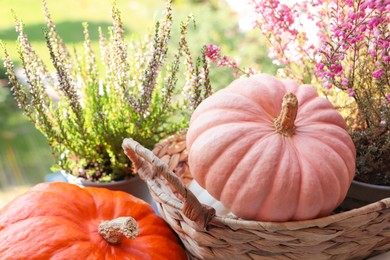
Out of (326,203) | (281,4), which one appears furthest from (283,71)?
(326,203)

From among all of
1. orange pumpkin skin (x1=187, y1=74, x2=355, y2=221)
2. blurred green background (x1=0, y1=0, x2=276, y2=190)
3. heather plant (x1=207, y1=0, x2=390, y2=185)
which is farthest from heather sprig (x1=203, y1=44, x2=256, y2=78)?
blurred green background (x1=0, y1=0, x2=276, y2=190)

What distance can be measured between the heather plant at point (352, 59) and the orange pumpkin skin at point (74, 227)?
342mm

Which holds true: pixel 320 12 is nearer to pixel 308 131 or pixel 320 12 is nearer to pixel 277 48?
pixel 277 48

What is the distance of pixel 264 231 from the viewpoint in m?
0.77

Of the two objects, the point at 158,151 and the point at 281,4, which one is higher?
the point at 281,4

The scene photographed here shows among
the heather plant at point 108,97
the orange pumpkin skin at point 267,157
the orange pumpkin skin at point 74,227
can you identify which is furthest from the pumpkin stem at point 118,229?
the heather plant at point 108,97

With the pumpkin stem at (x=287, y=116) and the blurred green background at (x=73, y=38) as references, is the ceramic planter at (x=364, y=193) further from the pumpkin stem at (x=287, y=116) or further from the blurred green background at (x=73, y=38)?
the blurred green background at (x=73, y=38)

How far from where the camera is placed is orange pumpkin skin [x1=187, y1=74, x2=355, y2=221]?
2.58 ft

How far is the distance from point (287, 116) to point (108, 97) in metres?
0.49

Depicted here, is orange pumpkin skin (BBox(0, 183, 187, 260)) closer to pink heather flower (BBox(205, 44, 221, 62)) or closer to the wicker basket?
the wicker basket

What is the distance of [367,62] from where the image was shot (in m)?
1.00

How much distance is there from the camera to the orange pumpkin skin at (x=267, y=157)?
0.79 m

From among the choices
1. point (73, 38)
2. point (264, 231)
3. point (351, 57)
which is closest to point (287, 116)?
point (264, 231)

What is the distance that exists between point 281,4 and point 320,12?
0.11 m
